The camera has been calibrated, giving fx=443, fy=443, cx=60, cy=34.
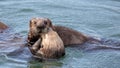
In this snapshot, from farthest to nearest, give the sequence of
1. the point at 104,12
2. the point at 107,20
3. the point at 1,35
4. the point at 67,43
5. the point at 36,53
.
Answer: the point at 104,12
the point at 107,20
the point at 1,35
the point at 67,43
the point at 36,53

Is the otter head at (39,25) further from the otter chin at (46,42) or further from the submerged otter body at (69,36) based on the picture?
the submerged otter body at (69,36)

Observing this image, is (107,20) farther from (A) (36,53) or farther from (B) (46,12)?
(A) (36,53)

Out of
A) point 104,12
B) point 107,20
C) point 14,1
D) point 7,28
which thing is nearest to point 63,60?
point 7,28

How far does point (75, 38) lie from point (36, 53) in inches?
43.2

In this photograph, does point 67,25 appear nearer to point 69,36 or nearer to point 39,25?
point 69,36

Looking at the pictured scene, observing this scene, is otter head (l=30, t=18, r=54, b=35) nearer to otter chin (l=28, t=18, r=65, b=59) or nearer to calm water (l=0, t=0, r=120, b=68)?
otter chin (l=28, t=18, r=65, b=59)

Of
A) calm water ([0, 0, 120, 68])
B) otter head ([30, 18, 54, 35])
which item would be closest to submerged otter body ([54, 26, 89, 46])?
calm water ([0, 0, 120, 68])

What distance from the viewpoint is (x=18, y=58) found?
8180mm

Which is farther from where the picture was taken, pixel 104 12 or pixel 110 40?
pixel 104 12

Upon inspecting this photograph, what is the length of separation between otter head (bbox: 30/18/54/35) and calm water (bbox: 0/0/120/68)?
0.52 m

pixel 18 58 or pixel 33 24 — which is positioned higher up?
pixel 33 24

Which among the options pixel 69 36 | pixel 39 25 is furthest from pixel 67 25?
pixel 39 25

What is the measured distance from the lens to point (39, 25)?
7.85 metres

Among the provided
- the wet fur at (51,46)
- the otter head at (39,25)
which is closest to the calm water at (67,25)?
the wet fur at (51,46)
